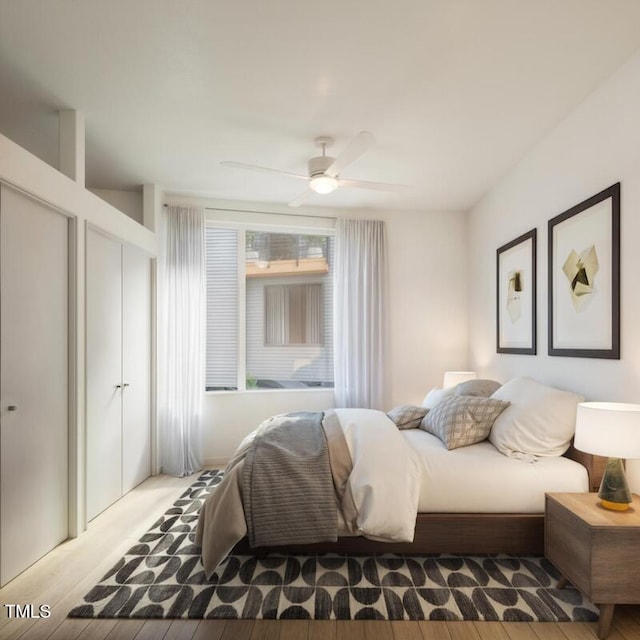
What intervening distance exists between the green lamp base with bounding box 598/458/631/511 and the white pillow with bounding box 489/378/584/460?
0.46 metres

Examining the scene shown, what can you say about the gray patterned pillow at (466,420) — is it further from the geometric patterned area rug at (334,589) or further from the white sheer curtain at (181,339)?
the white sheer curtain at (181,339)

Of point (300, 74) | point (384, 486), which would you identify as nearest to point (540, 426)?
point (384, 486)

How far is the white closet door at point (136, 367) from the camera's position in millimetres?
3500

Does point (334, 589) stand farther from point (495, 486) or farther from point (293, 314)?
point (293, 314)

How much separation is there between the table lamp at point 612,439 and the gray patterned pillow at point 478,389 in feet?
3.75

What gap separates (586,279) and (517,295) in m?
0.91

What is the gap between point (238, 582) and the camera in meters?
2.15

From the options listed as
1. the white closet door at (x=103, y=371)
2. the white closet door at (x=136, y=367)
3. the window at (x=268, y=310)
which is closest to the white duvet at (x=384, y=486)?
the white closet door at (x=103, y=371)

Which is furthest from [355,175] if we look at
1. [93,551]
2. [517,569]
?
[93,551]

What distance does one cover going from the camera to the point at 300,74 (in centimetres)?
232

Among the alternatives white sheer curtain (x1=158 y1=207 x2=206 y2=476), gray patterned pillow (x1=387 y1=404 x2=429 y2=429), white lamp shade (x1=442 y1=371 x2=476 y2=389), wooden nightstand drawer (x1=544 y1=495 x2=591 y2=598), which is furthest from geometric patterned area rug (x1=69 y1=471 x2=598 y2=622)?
white lamp shade (x1=442 y1=371 x2=476 y2=389)

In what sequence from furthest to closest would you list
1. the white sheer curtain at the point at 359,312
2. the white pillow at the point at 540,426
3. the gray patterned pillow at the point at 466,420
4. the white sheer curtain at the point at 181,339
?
the white sheer curtain at the point at 359,312, the white sheer curtain at the point at 181,339, the gray patterned pillow at the point at 466,420, the white pillow at the point at 540,426

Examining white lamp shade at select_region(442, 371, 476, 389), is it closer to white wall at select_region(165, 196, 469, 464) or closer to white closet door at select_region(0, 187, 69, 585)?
white wall at select_region(165, 196, 469, 464)

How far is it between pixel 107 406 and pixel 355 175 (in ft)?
9.19
